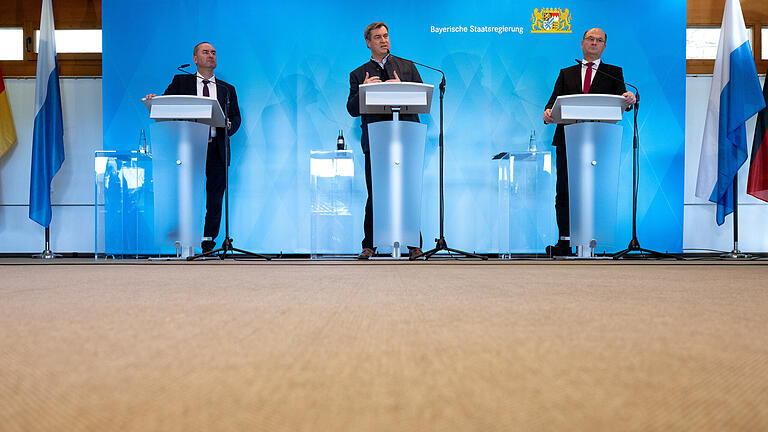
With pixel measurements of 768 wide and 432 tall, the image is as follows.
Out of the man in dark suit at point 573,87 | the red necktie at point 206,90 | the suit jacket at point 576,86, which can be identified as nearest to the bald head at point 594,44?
the man in dark suit at point 573,87

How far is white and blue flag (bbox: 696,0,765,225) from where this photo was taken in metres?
4.06

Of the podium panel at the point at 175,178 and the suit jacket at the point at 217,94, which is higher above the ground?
the suit jacket at the point at 217,94

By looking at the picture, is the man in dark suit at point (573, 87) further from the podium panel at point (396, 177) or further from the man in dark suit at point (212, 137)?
the man in dark suit at point (212, 137)

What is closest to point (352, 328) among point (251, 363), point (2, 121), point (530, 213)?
point (251, 363)

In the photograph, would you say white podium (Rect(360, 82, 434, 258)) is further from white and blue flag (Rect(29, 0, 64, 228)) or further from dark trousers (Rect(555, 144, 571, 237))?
white and blue flag (Rect(29, 0, 64, 228))

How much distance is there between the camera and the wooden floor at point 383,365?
0.39 m

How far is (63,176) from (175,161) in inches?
97.6

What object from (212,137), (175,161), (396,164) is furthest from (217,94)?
(396,164)

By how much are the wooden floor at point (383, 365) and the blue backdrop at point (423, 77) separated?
3646 millimetres

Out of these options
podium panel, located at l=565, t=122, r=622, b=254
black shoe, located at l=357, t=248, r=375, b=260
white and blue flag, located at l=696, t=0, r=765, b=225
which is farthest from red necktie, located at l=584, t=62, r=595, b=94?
black shoe, located at l=357, t=248, r=375, b=260

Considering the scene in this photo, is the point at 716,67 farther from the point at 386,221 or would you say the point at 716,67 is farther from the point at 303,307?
the point at 303,307

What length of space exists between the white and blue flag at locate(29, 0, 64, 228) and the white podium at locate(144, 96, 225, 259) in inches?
76.9

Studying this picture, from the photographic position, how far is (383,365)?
1.77 ft

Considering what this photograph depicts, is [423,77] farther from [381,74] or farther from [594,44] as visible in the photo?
[594,44]
